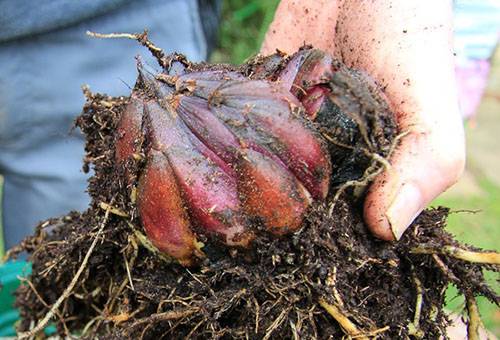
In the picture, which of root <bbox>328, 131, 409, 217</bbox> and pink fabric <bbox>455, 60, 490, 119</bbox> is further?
pink fabric <bbox>455, 60, 490, 119</bbox>

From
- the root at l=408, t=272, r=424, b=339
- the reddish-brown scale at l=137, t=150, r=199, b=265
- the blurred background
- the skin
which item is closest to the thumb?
the skin

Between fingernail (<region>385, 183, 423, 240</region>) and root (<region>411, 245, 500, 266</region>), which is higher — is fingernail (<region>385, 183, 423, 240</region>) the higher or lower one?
the higher one

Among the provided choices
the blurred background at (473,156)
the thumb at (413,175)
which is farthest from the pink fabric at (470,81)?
the thumb at (413,175)

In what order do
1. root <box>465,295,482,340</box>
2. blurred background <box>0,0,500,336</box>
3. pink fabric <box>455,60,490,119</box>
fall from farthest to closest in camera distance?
1. pink fabric <box>455,60,490,119</box>
2. blurred background <box>0,0,500,336</box>
3. root <box>465,295,482,340</box>

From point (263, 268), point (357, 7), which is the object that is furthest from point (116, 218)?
point (357, 7)

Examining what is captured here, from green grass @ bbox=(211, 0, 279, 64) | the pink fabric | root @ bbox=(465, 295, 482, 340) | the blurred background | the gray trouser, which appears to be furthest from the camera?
green grass @ bbox=(211, 0, 279, 64)

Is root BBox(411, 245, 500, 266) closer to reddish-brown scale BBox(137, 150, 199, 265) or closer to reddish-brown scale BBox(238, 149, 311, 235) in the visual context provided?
reddish-brown scale BBox(238, 149, 311, 235)
